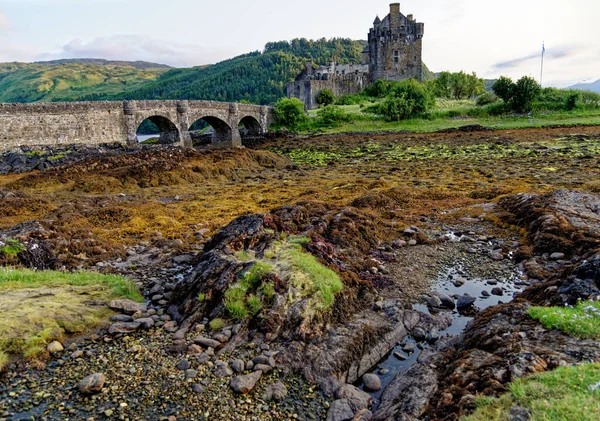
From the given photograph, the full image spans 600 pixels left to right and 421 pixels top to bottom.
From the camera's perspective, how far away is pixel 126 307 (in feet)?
27.9

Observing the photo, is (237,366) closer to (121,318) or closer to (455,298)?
(121,318)

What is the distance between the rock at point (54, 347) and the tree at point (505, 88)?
68.9m

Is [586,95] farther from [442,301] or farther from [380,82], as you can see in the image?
[442,301]

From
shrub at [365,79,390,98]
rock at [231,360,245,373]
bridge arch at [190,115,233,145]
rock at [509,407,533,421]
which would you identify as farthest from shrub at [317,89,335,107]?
rock at [509,407,533,421]

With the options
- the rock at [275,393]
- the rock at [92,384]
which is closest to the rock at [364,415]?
the rock at [275,393]

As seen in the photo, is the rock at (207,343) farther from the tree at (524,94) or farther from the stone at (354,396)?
the tree at (524,94)

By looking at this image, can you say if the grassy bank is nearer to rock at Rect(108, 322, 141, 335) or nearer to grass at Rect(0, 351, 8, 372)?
rock at Rect(108, 322, 141, 335)

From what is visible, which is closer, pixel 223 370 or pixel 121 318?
pixel 223 370

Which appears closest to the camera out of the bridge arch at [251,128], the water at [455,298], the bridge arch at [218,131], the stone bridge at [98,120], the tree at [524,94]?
the water at [455,298]

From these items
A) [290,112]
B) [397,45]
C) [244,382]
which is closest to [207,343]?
[244,382]

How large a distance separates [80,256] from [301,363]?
343 inches

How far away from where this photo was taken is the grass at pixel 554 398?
13.7 ft

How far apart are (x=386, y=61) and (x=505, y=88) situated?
31381 millimetres

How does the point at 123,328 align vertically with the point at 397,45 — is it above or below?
below
